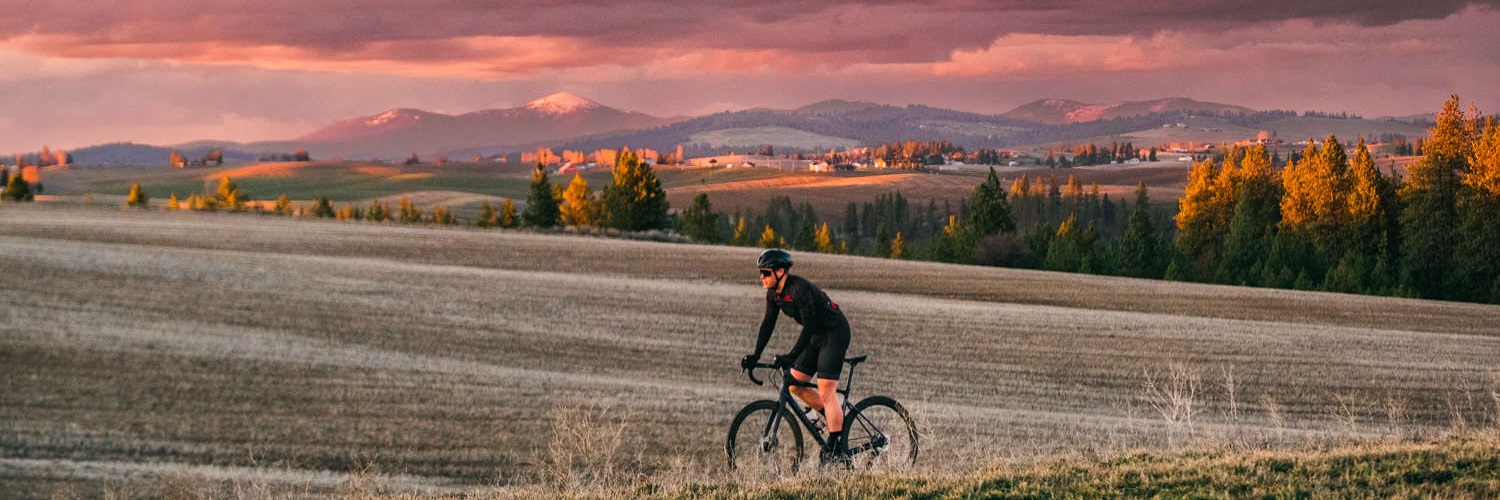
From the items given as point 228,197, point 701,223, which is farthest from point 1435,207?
point 228,197

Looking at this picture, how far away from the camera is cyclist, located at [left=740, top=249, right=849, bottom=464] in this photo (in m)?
12.0

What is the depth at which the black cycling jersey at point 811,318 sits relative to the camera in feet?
39.5

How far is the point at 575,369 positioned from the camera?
32.3 metres

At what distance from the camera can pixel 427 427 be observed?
24.8 m

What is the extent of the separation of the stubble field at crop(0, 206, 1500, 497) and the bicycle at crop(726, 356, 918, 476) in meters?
0.46

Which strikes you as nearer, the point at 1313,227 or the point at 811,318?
the point at 811,318

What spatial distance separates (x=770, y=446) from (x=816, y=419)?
1.78 feet

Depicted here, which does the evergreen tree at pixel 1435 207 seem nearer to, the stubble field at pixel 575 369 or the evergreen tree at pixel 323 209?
the stubble field at pixel 575 369

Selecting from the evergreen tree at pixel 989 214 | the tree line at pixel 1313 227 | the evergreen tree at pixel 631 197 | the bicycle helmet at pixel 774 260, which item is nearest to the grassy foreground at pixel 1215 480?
the bicycle helmet at pixel 774 260

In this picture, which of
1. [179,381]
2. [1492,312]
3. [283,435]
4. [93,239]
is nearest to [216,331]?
[179,381]

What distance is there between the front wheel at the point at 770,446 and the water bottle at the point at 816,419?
163 millimetres

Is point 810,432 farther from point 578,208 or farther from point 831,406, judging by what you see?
point 578,208

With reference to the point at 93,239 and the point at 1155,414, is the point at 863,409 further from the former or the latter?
the point at 93,239

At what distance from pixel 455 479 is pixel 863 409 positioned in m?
9.89
